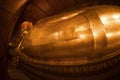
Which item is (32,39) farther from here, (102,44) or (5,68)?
(102,44)

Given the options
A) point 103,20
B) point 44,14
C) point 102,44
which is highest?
point 44,14

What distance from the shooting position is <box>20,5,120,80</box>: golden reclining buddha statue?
1.03 metres

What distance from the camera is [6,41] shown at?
1.35m

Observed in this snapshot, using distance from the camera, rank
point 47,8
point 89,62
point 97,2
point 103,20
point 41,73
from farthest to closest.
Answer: point 47,8 → point 97,2 → point 41,73 → point 103,20 → point 89,62

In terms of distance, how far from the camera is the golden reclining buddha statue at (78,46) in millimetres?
1031

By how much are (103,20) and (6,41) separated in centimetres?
87

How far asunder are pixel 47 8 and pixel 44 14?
129 millimetres

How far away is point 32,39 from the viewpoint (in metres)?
1.32

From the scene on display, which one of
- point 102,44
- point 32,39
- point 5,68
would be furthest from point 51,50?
point 5,68

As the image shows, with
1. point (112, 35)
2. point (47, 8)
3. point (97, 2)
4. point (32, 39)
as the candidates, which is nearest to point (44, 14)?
point (47, 8)

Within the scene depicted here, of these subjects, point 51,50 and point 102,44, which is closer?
point 102,44

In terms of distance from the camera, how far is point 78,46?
1.06m

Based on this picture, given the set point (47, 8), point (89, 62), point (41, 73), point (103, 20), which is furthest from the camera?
point (47, 8)

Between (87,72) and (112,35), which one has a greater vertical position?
(112,35)
